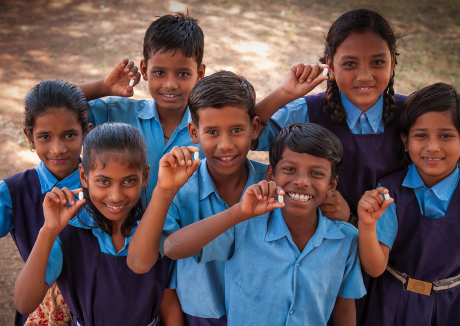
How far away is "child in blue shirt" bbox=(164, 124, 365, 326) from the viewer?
6.28ft

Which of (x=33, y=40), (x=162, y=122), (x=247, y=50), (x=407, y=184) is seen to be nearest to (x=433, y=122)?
(x=407, y=184)

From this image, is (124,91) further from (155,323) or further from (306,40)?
(306,40)

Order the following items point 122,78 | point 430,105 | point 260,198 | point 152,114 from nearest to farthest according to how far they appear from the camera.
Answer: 1. point 260,198
2. point 430,105
3. point 152,114
4. point 122,78

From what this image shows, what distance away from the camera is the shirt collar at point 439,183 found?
2076 mm

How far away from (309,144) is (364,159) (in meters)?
0.47

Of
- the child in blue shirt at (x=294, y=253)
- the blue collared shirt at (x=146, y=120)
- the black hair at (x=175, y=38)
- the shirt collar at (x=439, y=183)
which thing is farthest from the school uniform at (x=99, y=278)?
the shirt collar at (x=439, y=183)

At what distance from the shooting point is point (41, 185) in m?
2.07

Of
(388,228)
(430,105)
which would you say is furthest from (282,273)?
(430,105)

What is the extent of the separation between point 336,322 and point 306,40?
584cm

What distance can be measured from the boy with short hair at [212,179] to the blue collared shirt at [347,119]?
268mm

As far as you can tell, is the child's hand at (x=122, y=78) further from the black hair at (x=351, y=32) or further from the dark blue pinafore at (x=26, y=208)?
the black hair at (x=351, y=32)

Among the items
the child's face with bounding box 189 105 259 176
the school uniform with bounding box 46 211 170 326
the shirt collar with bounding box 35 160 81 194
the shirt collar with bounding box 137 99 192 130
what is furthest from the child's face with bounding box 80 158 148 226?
the shirt collar with bounding box 137 99 192 130

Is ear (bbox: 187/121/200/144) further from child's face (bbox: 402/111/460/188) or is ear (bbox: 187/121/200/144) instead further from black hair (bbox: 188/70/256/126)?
child's face (bbox: 402/111/460/188)

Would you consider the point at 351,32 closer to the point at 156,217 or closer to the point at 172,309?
the point at 156,217
